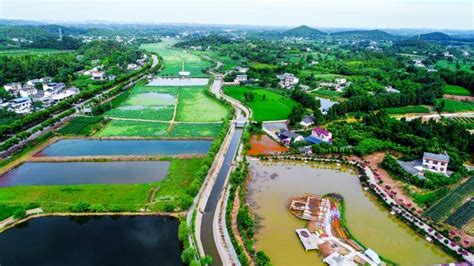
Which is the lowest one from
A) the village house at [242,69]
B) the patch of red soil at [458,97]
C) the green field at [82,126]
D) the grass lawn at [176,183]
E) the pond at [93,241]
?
the pond at [93,241]

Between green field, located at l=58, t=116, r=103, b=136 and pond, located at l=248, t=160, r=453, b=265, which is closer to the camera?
pond, located at l=248, t=160, r=453, b=265

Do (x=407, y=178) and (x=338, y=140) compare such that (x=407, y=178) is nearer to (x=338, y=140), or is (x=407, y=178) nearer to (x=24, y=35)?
(x=338, y=140)

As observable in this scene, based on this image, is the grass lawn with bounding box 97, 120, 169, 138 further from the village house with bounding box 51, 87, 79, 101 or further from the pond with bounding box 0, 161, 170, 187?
the village house with bounding box 51, 87, 79, 101

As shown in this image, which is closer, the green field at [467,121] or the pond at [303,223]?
the pond at [303,223]

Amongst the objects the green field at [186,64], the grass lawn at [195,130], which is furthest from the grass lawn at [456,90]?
the green field at [186,64]

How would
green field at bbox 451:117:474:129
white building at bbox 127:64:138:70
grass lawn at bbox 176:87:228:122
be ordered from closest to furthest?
green field at bbox 451:117:474:129 < grass lawn at bbox 176:87:228:122 < white building at bbox 127:64:138:70

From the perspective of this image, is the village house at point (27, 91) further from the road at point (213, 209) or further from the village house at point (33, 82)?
the road at point (213, 209)

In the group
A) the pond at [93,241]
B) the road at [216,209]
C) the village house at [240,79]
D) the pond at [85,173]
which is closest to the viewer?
the pond at [93,241]

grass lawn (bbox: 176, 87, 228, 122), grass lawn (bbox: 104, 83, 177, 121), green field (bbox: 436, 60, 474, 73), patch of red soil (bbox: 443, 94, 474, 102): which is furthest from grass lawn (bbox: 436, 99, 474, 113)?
grass lawn (bbox: 104, 83, 177, 121)
